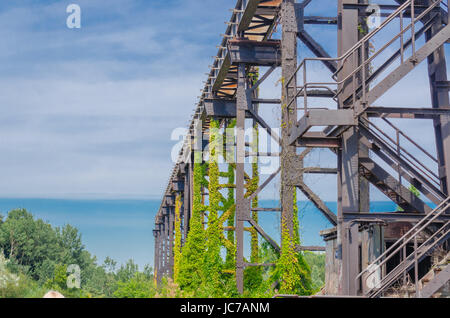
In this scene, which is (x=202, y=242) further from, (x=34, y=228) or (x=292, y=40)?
(x=34, y=228)

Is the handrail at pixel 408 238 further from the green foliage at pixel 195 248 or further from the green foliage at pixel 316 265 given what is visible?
the green foliage at pixel 316 265

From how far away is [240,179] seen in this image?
25125mm

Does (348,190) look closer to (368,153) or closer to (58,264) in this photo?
(368,153)

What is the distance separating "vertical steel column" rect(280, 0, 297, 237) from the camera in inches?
703

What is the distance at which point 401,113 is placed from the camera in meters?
15.0

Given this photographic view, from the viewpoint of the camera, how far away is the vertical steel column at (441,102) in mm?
16016

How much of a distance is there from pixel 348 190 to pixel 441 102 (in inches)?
148

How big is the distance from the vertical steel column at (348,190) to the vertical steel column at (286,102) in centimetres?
238

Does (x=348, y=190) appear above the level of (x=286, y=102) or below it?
below

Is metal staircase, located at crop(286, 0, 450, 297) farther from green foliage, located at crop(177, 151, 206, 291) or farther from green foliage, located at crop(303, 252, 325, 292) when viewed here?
green foliage, located at crop(303, 252, 325, 292)

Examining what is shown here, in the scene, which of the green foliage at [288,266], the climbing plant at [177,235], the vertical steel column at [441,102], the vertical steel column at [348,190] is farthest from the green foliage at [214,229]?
the climbing plant at [177,235]

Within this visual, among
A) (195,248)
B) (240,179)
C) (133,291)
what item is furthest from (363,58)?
(195,248)
